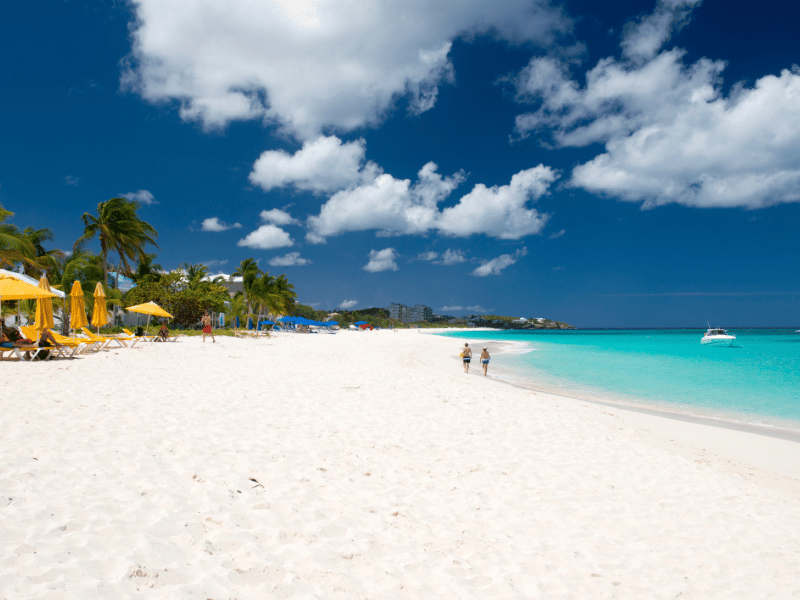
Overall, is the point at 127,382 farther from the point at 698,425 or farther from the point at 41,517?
the point at 698,425

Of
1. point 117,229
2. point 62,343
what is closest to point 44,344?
point 62,343

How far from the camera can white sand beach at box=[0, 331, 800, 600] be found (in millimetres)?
2660

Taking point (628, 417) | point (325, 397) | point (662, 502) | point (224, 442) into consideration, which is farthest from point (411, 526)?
point (628, 417)

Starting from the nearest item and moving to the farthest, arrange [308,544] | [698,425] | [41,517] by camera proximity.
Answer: [41,517] < [308,544] < [698,425]

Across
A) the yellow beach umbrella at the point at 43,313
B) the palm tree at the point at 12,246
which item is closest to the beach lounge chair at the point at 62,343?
the yellow beach umbrella at the point at 43,313

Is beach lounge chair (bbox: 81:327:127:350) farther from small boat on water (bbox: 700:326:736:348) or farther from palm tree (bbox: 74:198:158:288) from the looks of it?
small boat on water (bbox: 700:326:736:348)

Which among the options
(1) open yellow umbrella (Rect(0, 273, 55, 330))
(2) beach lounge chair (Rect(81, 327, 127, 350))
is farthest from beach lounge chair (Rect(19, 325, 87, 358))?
(1) open yellow umbrella (Rect(0, 273, 55, 330))

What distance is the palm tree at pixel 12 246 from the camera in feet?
56.8

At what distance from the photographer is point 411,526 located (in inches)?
139

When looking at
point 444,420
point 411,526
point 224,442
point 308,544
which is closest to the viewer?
point 308,544

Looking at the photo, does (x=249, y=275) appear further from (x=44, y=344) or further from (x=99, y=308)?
(x=44, y=344)

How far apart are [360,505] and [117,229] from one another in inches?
1133

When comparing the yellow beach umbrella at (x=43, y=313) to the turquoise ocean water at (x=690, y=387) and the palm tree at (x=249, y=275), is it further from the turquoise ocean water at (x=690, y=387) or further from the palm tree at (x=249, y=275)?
the palm tree at (x=249, y=275)

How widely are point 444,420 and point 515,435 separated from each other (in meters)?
1.20
